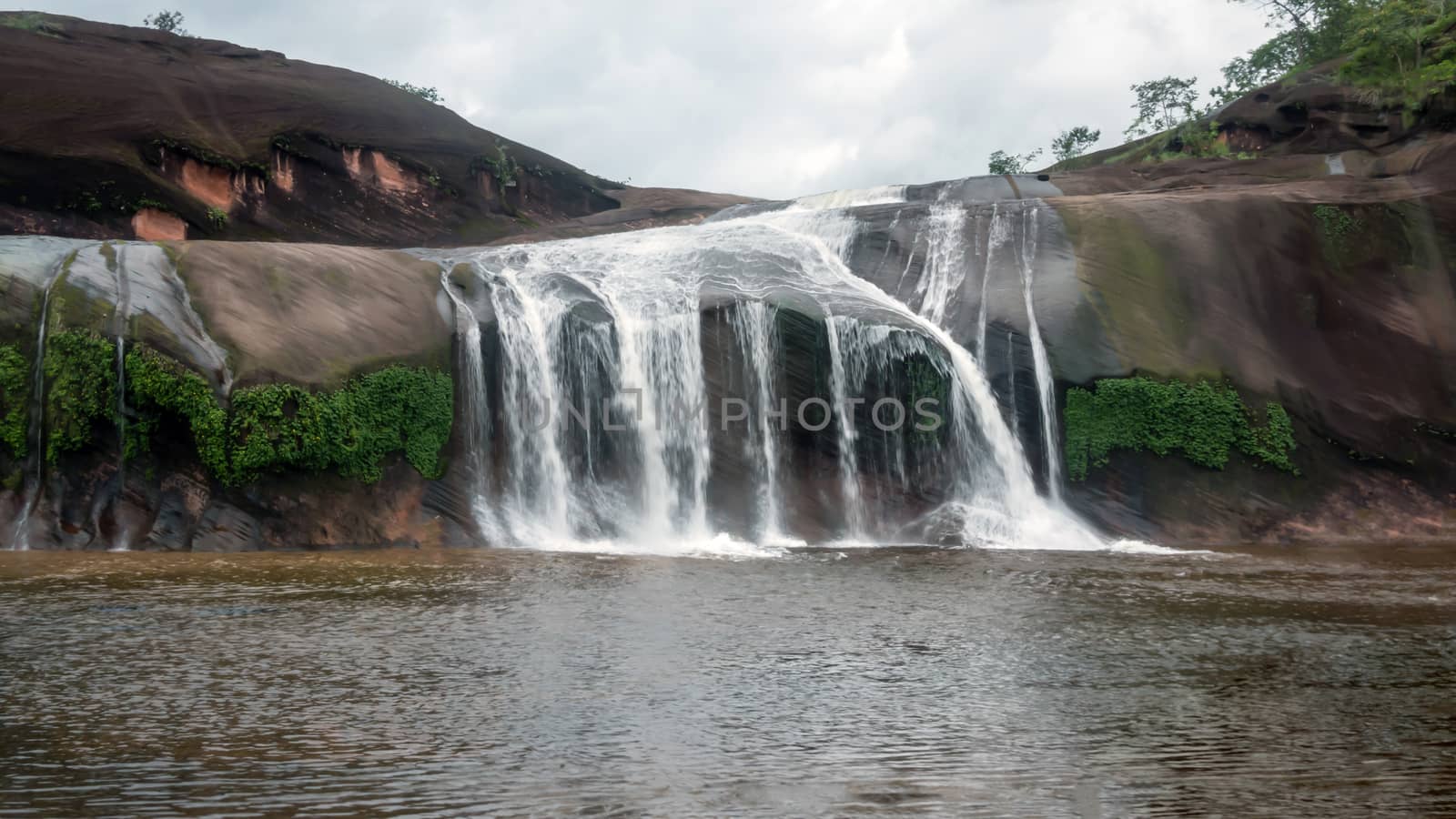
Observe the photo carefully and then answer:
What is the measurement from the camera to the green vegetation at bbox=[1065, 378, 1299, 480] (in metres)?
19.2

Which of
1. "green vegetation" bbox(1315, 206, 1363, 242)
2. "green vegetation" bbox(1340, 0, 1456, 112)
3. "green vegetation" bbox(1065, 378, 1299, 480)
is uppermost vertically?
"green vegetation" bbox(1340, 0, 1456, 112)

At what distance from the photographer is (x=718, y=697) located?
7020 mm

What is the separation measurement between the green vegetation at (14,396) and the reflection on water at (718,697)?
4878 mm

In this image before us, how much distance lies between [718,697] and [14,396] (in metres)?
13.4

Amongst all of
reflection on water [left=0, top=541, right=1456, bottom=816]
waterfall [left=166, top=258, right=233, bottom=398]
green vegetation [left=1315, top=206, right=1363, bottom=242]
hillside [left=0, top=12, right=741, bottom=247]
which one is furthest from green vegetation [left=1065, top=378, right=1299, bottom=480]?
hillside [left=0, top=12, right=741, bottom=247]

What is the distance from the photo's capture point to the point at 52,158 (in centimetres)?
2469

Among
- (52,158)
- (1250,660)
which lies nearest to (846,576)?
(1250,660)

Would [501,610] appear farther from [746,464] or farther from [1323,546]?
[1323,546]

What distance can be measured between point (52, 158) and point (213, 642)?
21265 millimetres

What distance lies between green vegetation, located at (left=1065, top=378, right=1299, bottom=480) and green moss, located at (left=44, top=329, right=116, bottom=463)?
50.5 ft

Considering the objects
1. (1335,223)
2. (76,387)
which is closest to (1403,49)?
(1335,223)

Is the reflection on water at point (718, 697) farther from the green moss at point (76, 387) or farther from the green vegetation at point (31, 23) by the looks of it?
the green vegetation at point (31, 23)

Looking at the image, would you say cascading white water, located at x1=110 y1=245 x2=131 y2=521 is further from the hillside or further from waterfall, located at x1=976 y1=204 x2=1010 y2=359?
waterfall, located at x1=976 y1=204 x2=1010 y2=359

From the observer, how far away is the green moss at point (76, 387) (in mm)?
15516
